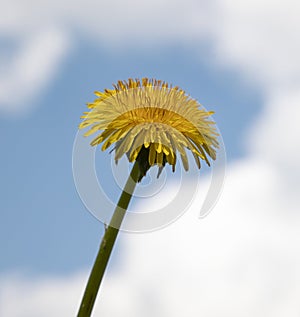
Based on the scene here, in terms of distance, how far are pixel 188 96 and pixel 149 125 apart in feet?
2.34

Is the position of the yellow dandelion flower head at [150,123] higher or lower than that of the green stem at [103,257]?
higher

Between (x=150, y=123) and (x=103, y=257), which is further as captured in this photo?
(x=150, y=123)

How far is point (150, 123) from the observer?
5.33 meters

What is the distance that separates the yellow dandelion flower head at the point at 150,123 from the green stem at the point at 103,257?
541 mm

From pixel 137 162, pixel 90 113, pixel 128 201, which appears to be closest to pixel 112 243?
pixel 128 201

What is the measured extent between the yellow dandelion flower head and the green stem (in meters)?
0.54

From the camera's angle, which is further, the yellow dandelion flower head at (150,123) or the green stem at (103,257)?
the yellow dandelion flower head at (150,123)

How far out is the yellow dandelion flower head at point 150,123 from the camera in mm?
5164

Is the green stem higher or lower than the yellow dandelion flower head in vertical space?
lower

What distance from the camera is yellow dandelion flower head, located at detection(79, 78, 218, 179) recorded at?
16.9 feet

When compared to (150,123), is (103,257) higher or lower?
lower

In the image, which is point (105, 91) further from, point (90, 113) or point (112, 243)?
point (112, 243)

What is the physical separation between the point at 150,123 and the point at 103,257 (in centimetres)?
143

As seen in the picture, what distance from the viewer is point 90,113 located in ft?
18.9
